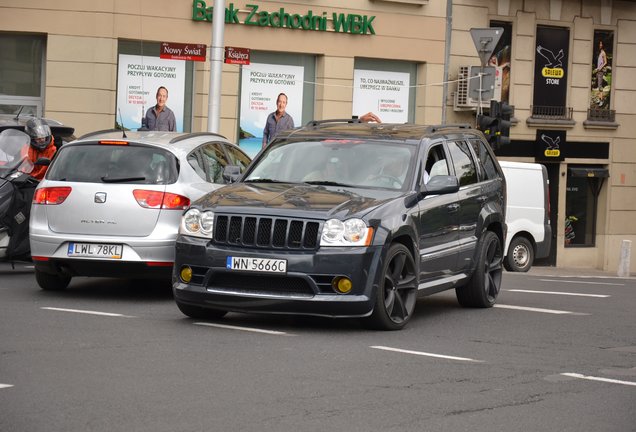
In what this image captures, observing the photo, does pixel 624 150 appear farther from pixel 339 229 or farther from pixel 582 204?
pixel 339 229

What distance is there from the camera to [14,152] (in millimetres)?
16328

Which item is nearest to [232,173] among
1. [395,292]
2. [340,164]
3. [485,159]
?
[340,164]

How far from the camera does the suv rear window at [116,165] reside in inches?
523

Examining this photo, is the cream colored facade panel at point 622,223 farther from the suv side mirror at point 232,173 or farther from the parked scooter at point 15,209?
the suv side mirror at point 232,173

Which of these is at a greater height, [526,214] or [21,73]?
[21,73]

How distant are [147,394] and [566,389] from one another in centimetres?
273

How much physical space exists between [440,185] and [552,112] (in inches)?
892

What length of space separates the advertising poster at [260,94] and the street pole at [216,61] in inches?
303

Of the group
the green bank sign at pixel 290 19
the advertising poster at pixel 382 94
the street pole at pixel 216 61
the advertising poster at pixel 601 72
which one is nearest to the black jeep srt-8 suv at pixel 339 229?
the street pole at pixel 216 61

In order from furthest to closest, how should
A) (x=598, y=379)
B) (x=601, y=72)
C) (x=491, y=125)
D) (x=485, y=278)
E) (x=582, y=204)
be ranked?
(x=582, y=204), (x=601, y=72), (x=491, y=125), (x=485, y=278), (x=598, y=379)

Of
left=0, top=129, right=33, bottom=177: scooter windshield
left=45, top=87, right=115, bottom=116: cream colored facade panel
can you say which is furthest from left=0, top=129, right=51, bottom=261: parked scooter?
left=45, top=87, right=115, bottom=116: cream colored facade panel

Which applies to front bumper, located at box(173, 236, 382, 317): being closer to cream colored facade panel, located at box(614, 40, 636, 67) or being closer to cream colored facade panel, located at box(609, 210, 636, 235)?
cream colored facade panel, located at box(609, 210, 636, 235)

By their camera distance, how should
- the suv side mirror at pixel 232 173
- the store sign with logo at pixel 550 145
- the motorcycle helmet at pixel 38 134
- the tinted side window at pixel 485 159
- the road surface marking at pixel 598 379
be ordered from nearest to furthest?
the road surface marking at pixel 598 379 → the suv side mirror at pixel 232 173 → the tinted side window at pixel 485 159 → the motorcycle helmet at pixel 38 134 → the store sign with logo at pixel 550 145

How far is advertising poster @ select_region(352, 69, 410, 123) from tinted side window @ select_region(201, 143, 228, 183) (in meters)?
16.2
